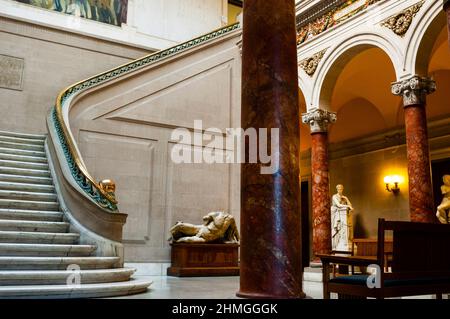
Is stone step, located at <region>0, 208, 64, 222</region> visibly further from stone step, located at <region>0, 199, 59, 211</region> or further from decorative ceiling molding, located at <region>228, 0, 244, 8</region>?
decorative ceiling molding, located at <region>228, 0, 244, 8</region>

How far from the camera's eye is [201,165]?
1082 centimetres

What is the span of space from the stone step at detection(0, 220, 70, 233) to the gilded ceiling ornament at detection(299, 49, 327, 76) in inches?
263

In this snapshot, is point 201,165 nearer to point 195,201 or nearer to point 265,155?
point 195,201

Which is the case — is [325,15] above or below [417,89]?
above

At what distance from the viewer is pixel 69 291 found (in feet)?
15.4

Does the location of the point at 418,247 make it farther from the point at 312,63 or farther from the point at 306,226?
the point at 306,226

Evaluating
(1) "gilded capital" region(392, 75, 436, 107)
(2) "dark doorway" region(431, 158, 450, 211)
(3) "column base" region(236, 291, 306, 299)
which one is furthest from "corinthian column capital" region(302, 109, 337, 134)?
(3) "column base" region(236, 291, 306, 299)

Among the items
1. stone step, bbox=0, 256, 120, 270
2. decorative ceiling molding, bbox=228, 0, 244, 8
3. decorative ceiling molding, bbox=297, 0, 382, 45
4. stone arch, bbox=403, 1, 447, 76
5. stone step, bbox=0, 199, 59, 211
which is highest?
decorative ceiling molding, bbox=228, 0, 244, 8

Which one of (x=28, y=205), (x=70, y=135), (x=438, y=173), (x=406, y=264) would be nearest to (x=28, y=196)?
(x=28, y=205)

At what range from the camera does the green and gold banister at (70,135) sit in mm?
6516

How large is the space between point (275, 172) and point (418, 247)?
125 centimetres

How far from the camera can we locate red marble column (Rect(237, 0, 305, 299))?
11.8 feet

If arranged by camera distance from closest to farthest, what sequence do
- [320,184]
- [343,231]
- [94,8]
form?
[320,184] < [343,231] < [94,8]

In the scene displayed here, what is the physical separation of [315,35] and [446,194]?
441 centimetres
